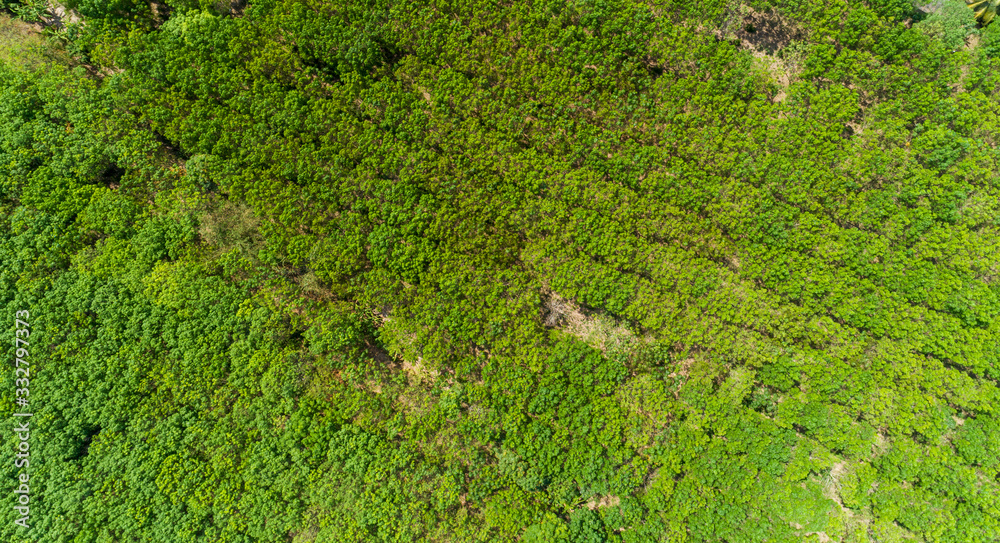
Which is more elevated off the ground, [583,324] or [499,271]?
[499,271]

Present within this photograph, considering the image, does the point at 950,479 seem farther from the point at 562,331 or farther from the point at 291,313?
the point at 291,313

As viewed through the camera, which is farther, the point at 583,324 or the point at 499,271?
the point at 583,324

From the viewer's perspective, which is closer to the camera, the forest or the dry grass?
the forest

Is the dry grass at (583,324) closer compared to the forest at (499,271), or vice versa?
the forest at (499,271)

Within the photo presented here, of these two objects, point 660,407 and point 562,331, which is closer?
point 660,407

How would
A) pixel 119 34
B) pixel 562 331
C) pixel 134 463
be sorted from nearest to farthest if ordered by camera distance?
pixel 134 463 < pixel 119 34 < pixel 562 331

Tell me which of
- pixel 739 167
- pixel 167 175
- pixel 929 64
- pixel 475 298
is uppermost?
pixel 929 64

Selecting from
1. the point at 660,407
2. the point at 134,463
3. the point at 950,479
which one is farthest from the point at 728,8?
the point at 134,463

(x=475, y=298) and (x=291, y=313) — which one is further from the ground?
(x=475, y=298)
